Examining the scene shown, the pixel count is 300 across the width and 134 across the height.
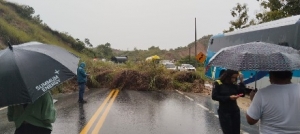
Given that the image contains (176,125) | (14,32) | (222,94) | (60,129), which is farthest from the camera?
(14,32)

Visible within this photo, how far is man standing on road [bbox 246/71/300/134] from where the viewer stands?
3.26 meters

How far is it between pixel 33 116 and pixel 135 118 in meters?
6.29

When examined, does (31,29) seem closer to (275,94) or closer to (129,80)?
(129,80)

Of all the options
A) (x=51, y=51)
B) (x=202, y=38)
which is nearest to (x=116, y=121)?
(x=51, y=51)

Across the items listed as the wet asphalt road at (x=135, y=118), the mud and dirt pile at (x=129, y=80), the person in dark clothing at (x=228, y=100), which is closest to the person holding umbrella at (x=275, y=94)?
the person in dark clothing at (x=228, y=100)

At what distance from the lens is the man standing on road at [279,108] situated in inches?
128

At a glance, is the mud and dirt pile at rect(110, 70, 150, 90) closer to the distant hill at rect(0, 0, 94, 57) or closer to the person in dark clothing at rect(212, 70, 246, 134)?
the person in dark clothing at rect(212, 70, 246, 134)

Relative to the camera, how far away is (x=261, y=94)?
130 inches

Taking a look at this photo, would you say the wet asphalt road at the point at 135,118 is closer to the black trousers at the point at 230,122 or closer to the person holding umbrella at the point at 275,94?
the black trousers at the point at 230,122

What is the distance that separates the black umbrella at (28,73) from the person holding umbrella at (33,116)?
0.36 m

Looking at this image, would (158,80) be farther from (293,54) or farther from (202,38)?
(202,38)

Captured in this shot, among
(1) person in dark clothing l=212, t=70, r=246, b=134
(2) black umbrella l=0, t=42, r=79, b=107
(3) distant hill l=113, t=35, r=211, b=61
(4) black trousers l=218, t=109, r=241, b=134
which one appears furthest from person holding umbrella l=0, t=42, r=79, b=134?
(3) distant hill l=113, t=35, r=211, b=61

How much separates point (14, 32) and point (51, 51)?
30599 mm

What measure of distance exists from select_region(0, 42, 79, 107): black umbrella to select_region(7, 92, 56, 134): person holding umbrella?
363mm
